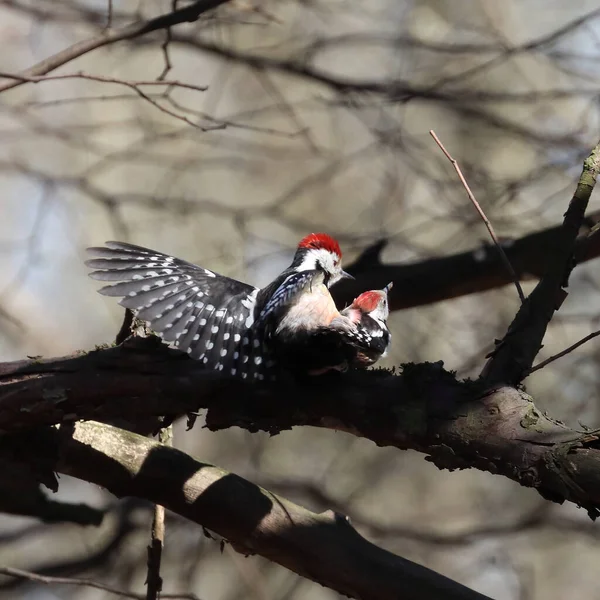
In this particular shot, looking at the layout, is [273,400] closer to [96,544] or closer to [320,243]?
[320,243]

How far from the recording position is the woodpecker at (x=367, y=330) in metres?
2.05

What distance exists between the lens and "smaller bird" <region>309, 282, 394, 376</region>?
2023mm

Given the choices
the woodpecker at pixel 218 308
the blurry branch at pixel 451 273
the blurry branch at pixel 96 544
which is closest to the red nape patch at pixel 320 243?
the blurry branch at pixel 451 273

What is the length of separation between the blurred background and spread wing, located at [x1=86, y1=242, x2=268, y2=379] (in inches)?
57.2

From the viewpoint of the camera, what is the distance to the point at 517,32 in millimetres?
4340

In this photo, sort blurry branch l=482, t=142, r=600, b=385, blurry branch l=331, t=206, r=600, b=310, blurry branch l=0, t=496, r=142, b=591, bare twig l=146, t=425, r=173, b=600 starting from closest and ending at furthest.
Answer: blurry branch l=482, t=142, r=600, b=385, bare twig l=146, t=425, r=173, b=600, blurry branch l=331, t=206, r=600, b=310, blurry branch l=0, t=496, r=142, b=591

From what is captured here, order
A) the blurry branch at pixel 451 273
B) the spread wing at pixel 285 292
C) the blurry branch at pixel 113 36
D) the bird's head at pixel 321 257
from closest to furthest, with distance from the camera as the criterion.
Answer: the spread wing at pixel 285 292
the blurry branch at pixel 113 36
the bird's head at pixel 321 257
the blurry branch at pixel 451 273

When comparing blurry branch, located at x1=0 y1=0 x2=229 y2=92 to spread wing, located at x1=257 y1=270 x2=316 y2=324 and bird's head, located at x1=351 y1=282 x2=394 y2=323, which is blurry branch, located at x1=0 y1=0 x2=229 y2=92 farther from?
bird's head, located at x1=351 y1=282 x2=394 y2=323

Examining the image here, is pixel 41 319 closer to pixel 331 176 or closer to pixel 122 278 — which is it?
pixel 331 176

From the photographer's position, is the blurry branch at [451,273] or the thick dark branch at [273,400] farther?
the blurry branch at [451,273]

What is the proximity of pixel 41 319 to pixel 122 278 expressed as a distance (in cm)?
254

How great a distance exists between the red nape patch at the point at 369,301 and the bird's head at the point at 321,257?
1.17 ft

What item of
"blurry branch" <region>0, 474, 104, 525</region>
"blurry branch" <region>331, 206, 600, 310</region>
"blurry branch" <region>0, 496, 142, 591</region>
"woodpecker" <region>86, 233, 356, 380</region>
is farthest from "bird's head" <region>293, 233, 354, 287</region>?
"blurry branch" <region>0, 496, 142, 591</region>

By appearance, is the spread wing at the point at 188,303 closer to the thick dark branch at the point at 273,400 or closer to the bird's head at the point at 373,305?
the thick dark branch at the point at 273,400
